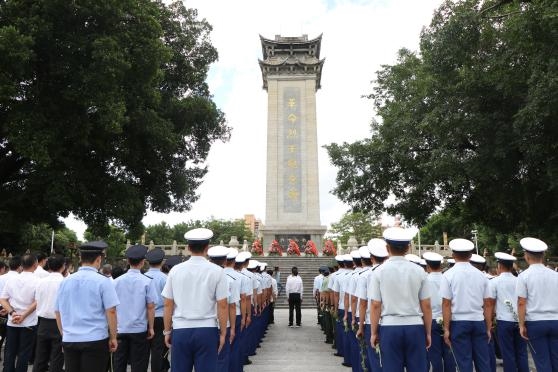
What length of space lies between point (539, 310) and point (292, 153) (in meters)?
29.0

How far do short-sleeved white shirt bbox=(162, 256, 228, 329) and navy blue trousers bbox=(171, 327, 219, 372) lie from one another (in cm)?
6

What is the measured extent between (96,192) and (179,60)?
783cm

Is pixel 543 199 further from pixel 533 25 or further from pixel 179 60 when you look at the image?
pixel 179 60

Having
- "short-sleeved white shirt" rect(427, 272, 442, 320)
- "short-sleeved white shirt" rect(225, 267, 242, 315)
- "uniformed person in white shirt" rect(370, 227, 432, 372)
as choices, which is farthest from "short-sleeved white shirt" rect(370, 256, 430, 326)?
"short-sleeved white shirt" rect(225, 267, 242, 315)

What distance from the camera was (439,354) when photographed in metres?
6.54

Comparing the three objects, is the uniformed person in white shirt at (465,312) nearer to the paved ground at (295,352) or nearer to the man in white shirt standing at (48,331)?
the paved ground at (295,352)

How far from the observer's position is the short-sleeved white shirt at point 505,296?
262 inches

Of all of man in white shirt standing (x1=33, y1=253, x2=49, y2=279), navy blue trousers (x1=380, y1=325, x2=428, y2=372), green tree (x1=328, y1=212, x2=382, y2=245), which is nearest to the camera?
navy blue trousers (x1=380, y1=325, x2=428, y2=372)

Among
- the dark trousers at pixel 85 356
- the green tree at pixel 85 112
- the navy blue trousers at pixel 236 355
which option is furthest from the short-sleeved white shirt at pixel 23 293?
the green tree at pixel 85 112

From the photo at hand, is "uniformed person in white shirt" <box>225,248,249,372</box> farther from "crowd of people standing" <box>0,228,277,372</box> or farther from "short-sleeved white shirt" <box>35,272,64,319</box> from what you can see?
"short-sleeved white shirt" <box>35,272,64,319</box>

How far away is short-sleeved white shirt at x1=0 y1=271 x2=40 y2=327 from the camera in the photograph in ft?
21.5

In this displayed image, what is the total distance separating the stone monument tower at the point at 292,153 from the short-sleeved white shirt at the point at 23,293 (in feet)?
87.2

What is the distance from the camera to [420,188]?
1886cm

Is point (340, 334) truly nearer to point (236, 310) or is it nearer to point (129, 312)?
point (236, 310)
